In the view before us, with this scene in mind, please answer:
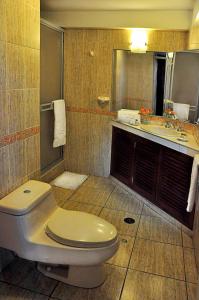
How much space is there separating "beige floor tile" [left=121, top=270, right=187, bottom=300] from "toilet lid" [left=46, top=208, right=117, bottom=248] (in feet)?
1.38

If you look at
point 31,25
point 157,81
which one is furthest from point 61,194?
point 31,25

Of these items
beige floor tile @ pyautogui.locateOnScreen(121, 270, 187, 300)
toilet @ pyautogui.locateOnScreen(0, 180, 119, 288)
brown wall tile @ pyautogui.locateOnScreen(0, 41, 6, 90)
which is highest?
brown wall tile @ pyautogui.locateOnScreen(0, 41, 6, 90)

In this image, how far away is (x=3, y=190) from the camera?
6.55 ft

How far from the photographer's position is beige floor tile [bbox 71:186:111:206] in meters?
3.28

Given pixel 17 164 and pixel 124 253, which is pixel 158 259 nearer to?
pixel 124 253

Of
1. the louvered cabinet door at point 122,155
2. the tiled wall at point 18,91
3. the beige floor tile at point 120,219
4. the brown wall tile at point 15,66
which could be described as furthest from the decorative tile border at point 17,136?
the louvered cabinet door at point 122,155

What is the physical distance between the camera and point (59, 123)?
3654 millimetres

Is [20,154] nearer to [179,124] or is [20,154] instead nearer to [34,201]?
[34,201]

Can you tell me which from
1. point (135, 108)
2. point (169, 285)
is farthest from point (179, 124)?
point (169, 285)

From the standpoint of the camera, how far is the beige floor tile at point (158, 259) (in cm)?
219

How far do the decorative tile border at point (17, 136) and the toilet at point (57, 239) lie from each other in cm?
37

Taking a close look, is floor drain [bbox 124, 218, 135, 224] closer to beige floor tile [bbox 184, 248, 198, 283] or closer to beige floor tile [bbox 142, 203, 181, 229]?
beige floor tile [bbox 142, 203, 181, 229]

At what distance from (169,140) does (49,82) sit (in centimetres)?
A: 162

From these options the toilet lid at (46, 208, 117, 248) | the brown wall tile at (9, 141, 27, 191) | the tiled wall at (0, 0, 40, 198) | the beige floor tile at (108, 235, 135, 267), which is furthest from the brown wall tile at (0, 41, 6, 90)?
the beige floor tile at (108, 235, 135, 267)
